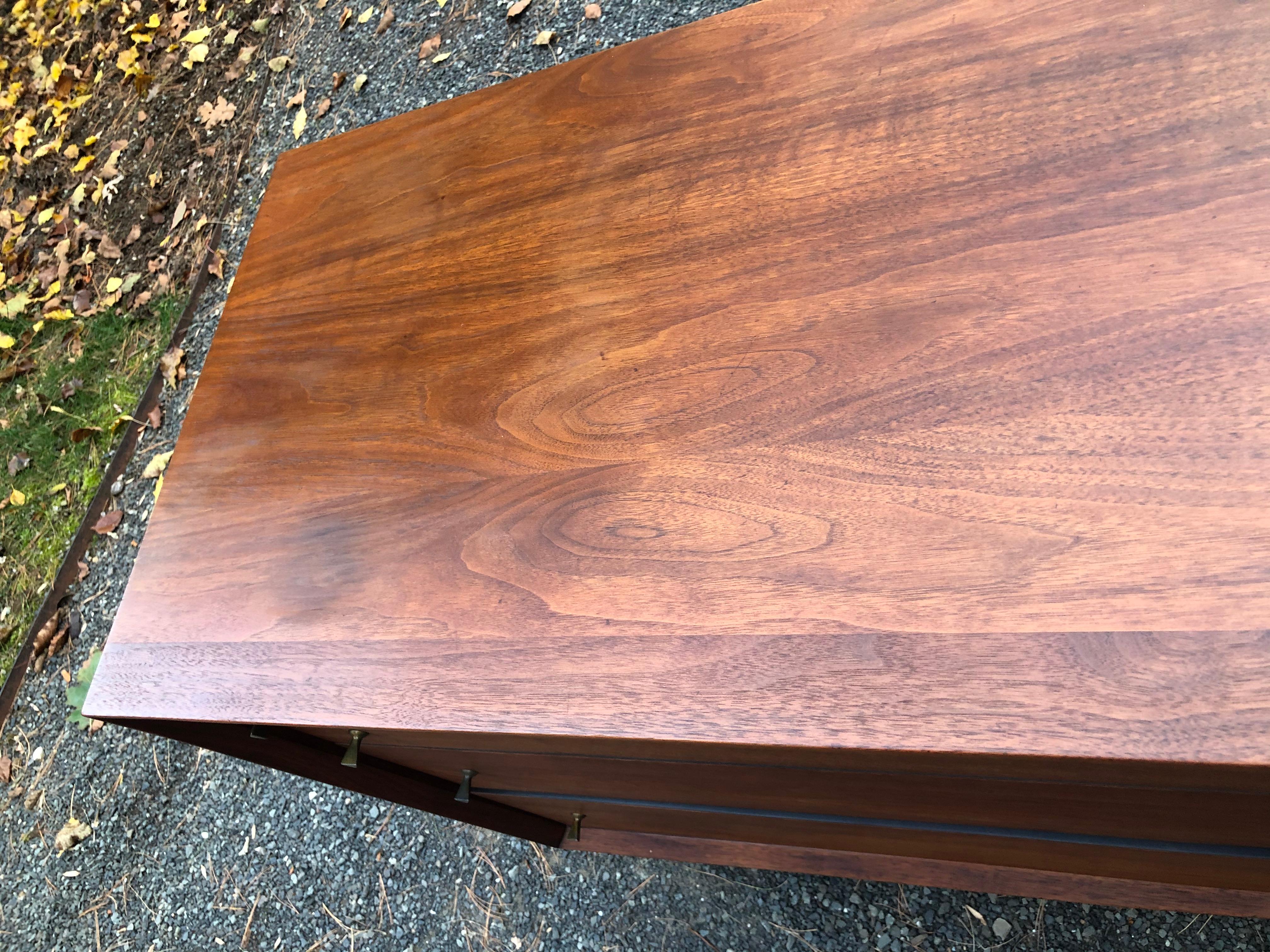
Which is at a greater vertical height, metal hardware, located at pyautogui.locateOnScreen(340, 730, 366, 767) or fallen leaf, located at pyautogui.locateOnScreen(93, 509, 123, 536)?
metal hardware, located at pyautogui.locateOnScreen(340, 730, 366, 767)

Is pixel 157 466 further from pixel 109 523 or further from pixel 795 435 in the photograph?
pixel 795 435

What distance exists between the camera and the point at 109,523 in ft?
8.15

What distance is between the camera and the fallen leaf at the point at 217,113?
3025mm

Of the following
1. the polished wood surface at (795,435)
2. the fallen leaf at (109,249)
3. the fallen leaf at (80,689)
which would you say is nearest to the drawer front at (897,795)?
the polished wood surface at (795,435)

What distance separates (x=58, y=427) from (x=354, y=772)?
2054 mm

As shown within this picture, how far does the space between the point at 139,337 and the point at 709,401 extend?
2.43 meters

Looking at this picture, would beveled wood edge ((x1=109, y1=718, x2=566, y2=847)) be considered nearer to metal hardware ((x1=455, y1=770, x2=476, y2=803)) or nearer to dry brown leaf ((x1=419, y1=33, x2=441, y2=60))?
metal hardware ((x1=455, y1=770, x2=476, y2=803))

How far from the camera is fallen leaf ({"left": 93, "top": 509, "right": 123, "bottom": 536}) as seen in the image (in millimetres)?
2479

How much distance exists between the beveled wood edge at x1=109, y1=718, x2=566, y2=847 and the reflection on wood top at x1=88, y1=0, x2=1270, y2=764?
0.45 ft

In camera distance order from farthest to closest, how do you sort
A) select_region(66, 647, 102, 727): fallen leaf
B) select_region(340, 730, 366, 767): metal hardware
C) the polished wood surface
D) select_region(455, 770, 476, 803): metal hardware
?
select_region(66, 647, 102, 727): fallen leaf → select_region(455, 770, 476, 803): metal hardware → select_region(340, 730, 366, 767): metal hardware → the polished wood surface

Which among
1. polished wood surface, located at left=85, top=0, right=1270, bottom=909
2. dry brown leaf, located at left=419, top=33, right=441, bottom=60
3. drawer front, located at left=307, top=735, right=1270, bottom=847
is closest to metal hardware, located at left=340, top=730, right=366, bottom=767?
drawer front, located at left=307, top=735, right=1270, bottom=847

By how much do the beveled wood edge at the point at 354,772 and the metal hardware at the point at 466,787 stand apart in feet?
0.24

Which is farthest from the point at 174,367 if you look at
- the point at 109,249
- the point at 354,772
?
the point at 354,772

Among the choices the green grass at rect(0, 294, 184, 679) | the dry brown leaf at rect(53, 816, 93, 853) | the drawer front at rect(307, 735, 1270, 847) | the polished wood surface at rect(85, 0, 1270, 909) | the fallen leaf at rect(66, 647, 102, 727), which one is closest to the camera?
the polished wood surface at rect(85, 0, 1270, 909)
